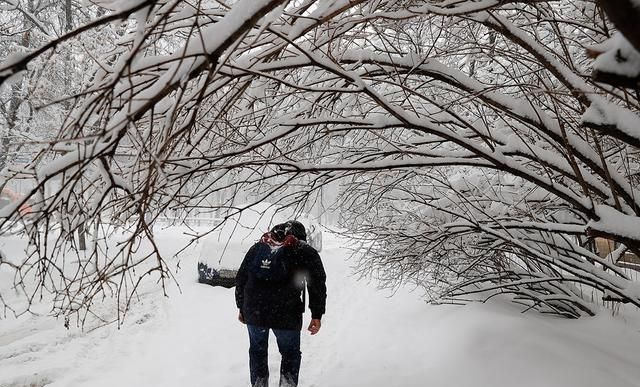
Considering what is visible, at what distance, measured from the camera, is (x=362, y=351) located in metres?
5.07

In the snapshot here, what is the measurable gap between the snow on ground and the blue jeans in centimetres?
53

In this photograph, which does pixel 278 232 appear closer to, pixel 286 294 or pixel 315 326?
pixel 286 294

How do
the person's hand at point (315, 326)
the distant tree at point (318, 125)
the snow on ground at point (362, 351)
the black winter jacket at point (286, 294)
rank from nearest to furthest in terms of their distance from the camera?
the distant tree at point (318, 125) → the snow on ground at point (362, 351) → the black winter jacket at point (286, 294) → the person's hand at point (315, 326)

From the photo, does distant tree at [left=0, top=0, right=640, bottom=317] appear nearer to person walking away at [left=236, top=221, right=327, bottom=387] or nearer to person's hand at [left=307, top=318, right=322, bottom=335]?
person walking away at [left=236, top=221, right=327, bottom=387]


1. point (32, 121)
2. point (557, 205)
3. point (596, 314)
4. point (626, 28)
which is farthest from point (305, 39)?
point (32, 121)

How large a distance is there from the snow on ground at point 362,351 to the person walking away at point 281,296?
61 cm

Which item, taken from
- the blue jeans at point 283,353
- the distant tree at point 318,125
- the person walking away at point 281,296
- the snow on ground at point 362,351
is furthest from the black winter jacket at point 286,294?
the snow on ground at point 362,351

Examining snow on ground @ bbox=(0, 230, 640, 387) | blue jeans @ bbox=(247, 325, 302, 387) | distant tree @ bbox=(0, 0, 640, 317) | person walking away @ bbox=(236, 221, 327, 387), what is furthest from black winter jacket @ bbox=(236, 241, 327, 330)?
snow on ground @ bbox=(0, 230, 640, 387)

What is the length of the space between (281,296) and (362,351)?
171cm

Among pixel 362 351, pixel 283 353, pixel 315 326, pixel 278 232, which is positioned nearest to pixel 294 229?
pixel 278 232

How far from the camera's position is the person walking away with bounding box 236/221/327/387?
388 centimetres

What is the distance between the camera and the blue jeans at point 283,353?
3930 millimetres

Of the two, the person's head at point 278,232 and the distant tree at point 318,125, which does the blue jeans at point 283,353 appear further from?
the distant tree at point 318,125

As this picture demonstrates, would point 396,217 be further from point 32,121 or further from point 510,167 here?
point 32,121
